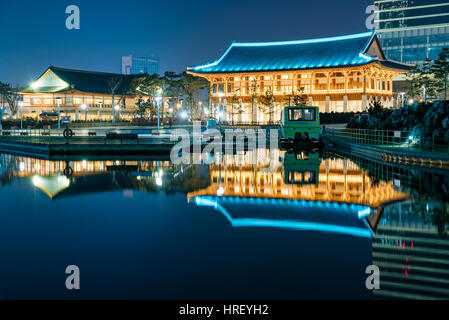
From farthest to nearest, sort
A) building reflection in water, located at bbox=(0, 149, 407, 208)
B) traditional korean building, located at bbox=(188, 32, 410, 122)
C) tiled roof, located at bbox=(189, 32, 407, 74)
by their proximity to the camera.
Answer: tiled roof, located at bbox=(189, 32, 407, 74) → traditional korean building, located at bbox=(188, 32, 410, 122) → building reflection in water, located at bbox=(0, 149, 407, 208)

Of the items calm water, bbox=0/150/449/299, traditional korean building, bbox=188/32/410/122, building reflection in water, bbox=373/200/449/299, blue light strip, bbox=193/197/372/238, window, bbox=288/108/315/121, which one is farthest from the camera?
traditional korean building, bbox=188/32/410/122

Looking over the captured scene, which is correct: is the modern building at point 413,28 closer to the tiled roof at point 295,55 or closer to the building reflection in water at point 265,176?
the tiled roof at point 295,55

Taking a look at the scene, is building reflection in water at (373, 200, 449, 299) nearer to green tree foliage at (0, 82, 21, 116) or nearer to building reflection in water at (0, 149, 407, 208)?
building reflection in water at (0, 149, 407, 208)

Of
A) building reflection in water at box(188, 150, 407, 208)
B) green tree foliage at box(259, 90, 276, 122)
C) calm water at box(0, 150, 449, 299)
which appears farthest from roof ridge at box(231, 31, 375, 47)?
calm water at box(0, 150, 449, 299)

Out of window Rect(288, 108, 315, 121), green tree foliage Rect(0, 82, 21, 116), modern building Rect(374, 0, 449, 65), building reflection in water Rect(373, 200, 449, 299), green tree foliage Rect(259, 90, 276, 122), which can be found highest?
modern building Rect(374, 0, 449, 65)

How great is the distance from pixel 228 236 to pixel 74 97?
246ft

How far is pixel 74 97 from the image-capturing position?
79.3 meters

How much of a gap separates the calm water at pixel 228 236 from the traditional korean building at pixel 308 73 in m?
42.6

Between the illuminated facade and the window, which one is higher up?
the illuminated facade

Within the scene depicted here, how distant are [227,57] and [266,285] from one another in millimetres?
63422

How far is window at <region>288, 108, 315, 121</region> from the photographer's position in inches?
1355

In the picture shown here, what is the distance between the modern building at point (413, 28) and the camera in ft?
367

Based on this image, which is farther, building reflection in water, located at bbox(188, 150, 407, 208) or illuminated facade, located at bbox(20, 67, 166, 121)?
illuminated facade, located at bbox(20, 67, 166, 121)

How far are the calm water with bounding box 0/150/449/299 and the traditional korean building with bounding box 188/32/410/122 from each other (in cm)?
4261
